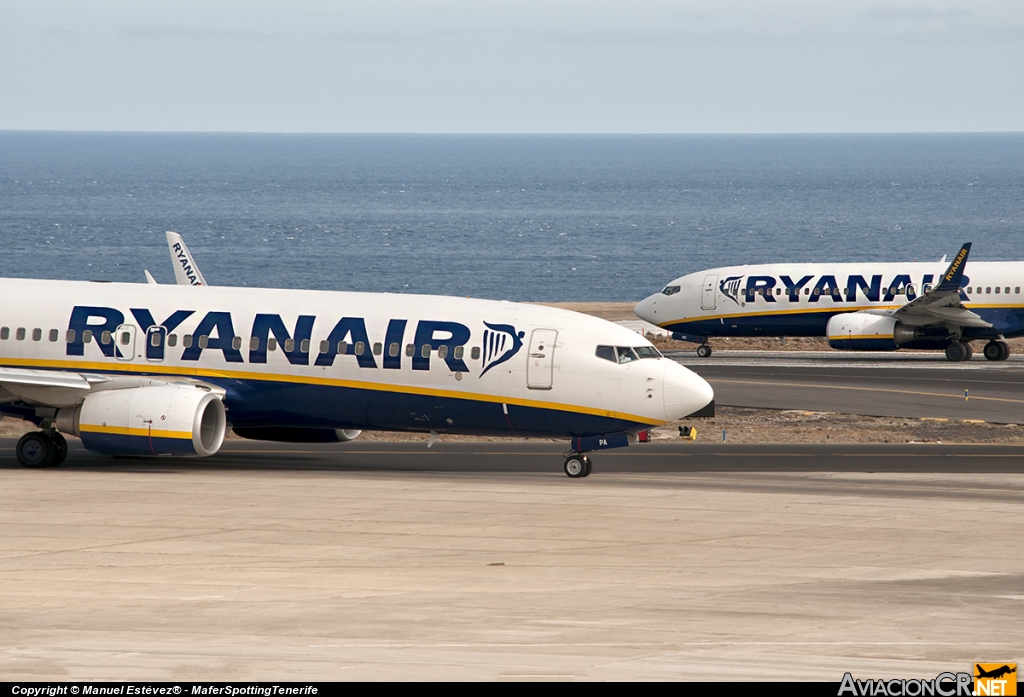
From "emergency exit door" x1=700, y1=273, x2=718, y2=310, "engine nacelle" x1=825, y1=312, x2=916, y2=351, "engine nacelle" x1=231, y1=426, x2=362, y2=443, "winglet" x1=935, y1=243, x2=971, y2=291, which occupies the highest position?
"winglet" x1=935, y1=243, x2=971, y2=291

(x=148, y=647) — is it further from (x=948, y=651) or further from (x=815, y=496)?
(x=815, y=496)

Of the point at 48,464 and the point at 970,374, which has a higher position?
the point at 970,374

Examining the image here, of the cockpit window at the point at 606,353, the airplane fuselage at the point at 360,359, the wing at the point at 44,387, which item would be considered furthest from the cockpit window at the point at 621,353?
the wing at the point at 44,387

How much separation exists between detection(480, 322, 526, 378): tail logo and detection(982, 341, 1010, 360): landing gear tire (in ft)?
120

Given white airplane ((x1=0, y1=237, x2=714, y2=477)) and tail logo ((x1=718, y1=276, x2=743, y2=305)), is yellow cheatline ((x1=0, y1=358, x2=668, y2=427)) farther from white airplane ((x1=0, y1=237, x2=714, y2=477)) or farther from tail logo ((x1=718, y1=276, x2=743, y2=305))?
tail logo ((x1=718, y1=276, x2=743, y2=305))

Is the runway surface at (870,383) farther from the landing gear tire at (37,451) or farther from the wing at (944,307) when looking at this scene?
the landing gear tire at (37,451)

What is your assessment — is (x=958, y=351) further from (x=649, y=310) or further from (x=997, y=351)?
(x=649, y=310)

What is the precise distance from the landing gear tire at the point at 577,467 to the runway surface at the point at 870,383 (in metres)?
15.6

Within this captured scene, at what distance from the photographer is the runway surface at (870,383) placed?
45.4 meters

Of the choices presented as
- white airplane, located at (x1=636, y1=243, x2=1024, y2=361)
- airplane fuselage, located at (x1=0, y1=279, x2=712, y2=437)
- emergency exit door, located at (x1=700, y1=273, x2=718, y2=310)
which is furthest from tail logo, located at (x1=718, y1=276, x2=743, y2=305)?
airplane fuselage, located at (x1=0, y1=279, x2=712, y2=437)

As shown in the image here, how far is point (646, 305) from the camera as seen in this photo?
65.2m

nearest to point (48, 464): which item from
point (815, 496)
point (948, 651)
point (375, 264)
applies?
point (815, 496)

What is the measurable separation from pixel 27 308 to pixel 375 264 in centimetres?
11088

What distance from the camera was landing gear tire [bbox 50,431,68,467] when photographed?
32625 millimetres
